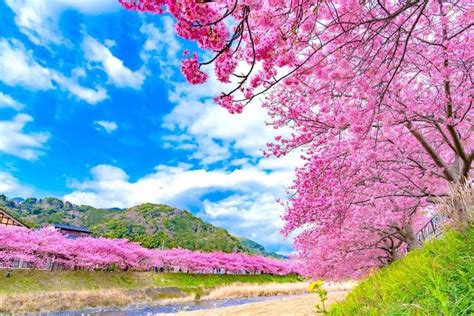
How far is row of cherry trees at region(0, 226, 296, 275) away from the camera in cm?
2725

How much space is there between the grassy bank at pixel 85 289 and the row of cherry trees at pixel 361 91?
1821 centimetres

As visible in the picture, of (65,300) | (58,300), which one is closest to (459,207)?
(58,300)


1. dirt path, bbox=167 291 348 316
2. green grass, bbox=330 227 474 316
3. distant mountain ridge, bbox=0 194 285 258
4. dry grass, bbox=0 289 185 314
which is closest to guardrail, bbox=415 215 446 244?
green grass, bbox=330 227 474 316

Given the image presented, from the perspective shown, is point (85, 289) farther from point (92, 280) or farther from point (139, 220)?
point (139, 220)

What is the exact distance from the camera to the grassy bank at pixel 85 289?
1989cm

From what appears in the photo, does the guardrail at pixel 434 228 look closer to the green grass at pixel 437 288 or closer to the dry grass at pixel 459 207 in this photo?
the dry grass at pixel 459 207

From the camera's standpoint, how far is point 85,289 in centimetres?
2720

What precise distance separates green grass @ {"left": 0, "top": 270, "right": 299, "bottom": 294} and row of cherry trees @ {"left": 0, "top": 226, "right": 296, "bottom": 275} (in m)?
1.73

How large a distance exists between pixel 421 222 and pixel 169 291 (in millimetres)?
25247

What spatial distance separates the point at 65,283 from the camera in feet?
88.5

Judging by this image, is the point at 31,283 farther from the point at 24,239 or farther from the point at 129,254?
the point at 129,254

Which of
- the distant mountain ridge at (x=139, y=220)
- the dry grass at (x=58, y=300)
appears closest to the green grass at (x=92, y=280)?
the dry grass at (x=58, y=300)

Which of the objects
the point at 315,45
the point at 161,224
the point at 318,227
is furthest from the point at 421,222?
the point at 161,224

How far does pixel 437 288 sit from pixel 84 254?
111 feet
